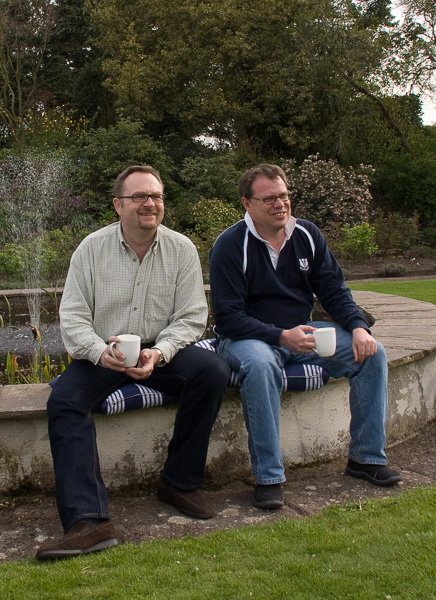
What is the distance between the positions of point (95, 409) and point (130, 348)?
0.31 metres

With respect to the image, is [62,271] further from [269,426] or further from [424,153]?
[424,153]

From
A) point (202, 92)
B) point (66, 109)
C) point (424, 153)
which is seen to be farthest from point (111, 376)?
point (66, 109)

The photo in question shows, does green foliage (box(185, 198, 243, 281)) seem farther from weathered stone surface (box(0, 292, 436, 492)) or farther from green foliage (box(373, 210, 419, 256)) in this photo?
weathered stone surface (box(0, 292, 436, 492))

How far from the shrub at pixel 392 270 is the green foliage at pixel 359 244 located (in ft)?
2.79

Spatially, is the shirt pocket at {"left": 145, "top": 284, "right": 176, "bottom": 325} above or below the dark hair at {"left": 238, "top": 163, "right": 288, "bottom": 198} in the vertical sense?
below

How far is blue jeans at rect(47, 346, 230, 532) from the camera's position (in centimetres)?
260

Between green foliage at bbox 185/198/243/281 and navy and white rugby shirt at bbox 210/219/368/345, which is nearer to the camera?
navy and white rugby shirt at bbox 210/219/368/345

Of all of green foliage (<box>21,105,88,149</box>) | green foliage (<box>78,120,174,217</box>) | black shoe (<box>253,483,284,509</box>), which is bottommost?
black shoe (<box>253,483,284,509</box>)

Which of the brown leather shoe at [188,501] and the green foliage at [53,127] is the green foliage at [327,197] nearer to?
the green foliage at [53,127]

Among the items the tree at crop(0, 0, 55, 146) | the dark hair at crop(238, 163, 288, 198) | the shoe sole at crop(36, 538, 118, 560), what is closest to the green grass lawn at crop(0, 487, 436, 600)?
the shoe sole at crop(36, 538, 118, 560)

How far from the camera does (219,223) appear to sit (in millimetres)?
13078

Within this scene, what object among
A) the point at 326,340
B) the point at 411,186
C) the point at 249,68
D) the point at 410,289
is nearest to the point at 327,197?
the point at 411,186

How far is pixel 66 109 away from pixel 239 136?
230 inches

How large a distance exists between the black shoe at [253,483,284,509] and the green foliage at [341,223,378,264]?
35.1 ft
